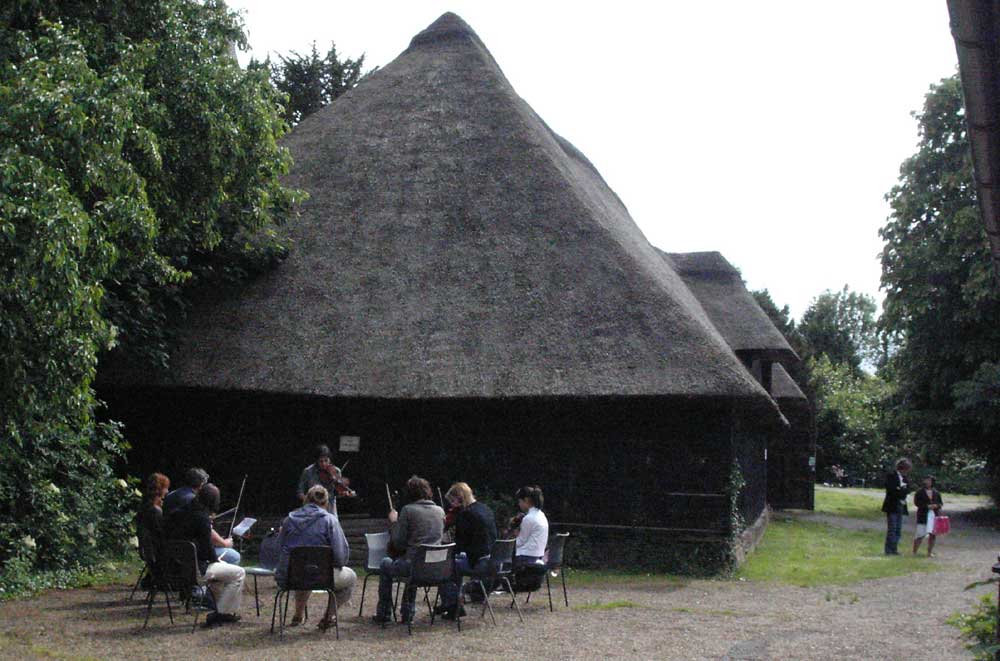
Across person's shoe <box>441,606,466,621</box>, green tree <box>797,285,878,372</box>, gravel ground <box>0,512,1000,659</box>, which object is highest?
green tree <box>797,285,878,372</box>

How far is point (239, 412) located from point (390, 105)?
8384mm

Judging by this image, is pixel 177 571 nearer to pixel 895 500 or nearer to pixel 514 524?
pixel 514 524

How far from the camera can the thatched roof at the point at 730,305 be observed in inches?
929

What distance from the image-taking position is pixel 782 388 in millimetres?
28172

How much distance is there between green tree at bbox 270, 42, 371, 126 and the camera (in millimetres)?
32638

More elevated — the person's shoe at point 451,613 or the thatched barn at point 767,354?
the thatched barn at point 767,354

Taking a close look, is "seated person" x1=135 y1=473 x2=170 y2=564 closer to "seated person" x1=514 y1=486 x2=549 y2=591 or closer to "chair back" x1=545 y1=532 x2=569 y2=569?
"seated person" x1=514 y1=486 x2=549 y2=591

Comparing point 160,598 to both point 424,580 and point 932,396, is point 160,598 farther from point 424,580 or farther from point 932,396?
point 932,396

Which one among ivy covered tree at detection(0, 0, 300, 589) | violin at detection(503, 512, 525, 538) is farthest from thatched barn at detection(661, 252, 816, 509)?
violin at detection(503, 512, 525, 538)

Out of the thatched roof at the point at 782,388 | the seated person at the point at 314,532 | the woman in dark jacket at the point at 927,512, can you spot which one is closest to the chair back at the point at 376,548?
the seated person at the point at 314,532

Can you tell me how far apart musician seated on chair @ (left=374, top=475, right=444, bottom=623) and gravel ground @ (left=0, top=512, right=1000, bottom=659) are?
274mm

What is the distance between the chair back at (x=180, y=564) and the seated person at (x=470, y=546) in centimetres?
244

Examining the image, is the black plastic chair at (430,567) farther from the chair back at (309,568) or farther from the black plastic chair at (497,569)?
the chair back at (309,568)

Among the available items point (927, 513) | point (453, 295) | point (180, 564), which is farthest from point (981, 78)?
point (927, 513)
